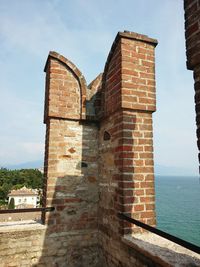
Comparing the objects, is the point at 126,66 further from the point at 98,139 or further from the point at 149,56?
the point at 98,139

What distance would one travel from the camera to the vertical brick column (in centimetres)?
281

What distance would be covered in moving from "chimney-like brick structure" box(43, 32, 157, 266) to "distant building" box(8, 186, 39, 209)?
169 ft

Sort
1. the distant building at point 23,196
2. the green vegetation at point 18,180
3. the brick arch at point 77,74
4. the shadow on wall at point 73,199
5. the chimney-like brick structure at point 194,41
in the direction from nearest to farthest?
the chimney-like brick structure at point 194,41 → the shadow on wall at point 73,199 → the brick arch at point 77,74 → the distant building at point 23,196 → the green vegetation at point 18,180

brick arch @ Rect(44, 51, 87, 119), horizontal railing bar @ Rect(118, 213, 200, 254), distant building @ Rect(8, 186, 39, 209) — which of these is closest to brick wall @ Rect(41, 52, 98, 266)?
brick arch @ Rect(44, 51, 87, 119)

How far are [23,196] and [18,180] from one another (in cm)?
525

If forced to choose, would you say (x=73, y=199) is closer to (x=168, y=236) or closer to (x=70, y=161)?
(x=70, y=161)

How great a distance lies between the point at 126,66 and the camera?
2.99 meters

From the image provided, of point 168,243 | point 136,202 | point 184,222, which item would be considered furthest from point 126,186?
point 184,222

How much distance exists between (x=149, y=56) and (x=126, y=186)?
1.76 meters

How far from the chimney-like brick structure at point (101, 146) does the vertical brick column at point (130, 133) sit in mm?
11

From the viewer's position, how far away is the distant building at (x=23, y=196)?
168 ft

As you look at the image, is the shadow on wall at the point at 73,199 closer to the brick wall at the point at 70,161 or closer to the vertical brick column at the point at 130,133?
the brick wall at the point at 70,161

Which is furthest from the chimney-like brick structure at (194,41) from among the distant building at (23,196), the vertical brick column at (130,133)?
the distant building at (23,196)

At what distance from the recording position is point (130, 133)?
2902 millimetres
